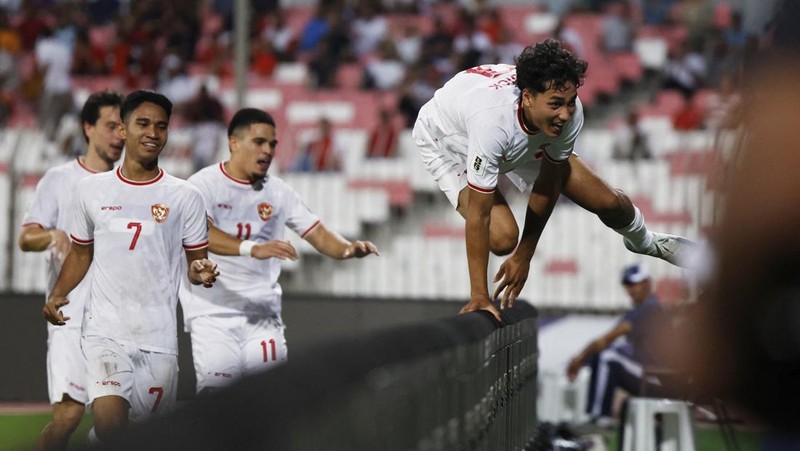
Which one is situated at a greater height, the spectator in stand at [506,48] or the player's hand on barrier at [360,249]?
the spectator in stand at [506,48]

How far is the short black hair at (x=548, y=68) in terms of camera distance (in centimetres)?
632

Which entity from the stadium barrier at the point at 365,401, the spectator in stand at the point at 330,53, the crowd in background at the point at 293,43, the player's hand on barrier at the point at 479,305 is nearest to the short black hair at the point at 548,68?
the player's hand on barrier at the point at 479,305

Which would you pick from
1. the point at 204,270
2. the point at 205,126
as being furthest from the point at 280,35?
the point at 204,270

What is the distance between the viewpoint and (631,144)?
14945 millimetres

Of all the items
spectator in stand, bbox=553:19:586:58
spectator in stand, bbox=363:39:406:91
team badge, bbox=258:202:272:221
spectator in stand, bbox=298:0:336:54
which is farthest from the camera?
spectator in stand, bbox=298:0:336:54

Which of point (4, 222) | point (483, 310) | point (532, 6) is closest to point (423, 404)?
point (483, 310)

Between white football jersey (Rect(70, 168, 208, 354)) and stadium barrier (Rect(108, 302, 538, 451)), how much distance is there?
7.43 feet

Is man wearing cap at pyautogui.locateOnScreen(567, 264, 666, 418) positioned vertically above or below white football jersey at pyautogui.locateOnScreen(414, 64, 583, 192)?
below

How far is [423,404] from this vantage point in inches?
116

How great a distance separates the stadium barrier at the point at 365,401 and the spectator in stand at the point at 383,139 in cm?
1172

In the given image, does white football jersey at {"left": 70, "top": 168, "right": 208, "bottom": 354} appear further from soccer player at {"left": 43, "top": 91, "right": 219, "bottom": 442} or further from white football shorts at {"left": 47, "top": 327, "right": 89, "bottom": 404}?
white football shorts at {"left": 47, "top": 327, "right": 89, "bottom": 404}

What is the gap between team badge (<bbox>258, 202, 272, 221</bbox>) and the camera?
849 cm

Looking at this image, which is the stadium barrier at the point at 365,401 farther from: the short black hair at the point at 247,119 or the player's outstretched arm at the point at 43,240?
the short black hair at the point at 247,119

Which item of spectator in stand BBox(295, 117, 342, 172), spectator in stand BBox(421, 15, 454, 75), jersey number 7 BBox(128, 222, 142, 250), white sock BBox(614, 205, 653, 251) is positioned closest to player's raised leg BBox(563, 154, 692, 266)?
white sock BBox(614, 205, 653, 251)
